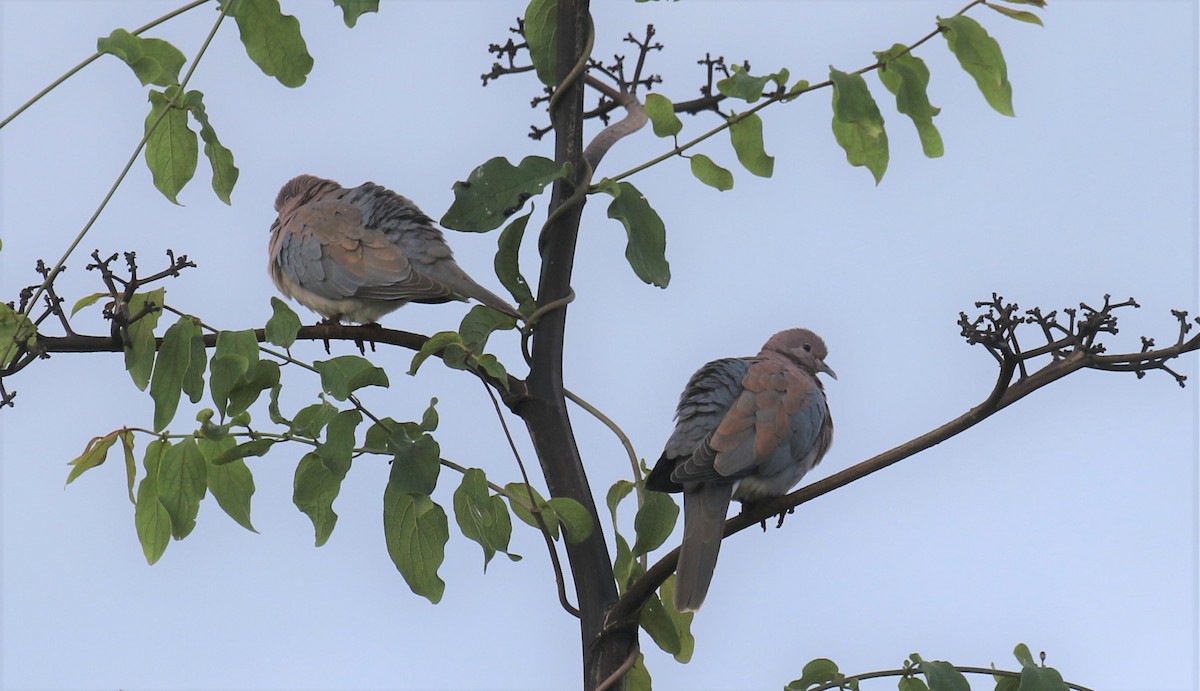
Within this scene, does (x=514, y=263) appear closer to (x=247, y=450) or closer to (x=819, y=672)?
(x=247, y=450)

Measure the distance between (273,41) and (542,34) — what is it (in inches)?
24.5

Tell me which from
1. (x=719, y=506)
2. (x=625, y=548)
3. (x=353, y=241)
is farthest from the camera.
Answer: (x=353, y=241)

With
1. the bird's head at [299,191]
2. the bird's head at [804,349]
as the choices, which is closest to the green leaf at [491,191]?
the bird's head at [804,349]

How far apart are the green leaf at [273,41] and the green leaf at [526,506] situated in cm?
105

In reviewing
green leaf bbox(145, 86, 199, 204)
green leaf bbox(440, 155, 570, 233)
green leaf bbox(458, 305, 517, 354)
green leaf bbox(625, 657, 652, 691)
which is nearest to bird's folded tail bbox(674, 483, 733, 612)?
green leaf bbox(625, 657, 652, 691)

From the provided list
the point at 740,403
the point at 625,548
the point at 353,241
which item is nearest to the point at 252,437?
the point at 625,548

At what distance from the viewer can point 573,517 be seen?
2689mm

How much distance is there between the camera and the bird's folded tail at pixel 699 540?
3.00 metres

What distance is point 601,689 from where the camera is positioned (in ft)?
8.86

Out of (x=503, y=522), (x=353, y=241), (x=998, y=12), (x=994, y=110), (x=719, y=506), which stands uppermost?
(x=353, y=241)

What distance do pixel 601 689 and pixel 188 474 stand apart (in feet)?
3.28

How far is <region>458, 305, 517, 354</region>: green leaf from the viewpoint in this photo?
2658 mm

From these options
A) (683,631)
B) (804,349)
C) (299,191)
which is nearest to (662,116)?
(683,631)

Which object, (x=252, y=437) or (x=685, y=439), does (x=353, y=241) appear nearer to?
(x=685, y=439)
